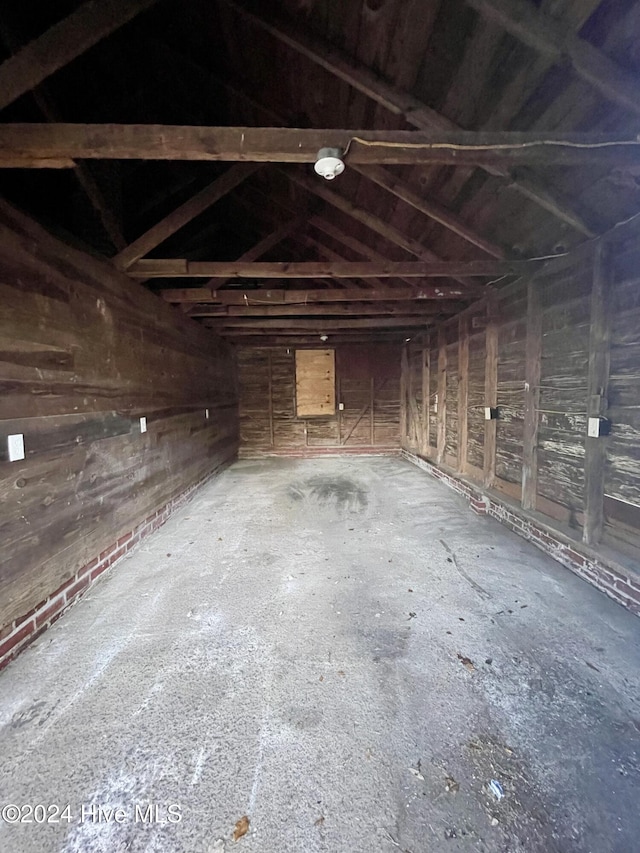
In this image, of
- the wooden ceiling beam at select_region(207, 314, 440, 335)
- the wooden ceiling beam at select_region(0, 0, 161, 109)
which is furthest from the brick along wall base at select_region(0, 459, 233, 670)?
the wooden ceiling beam at select_region(207, 314, 440, 335)

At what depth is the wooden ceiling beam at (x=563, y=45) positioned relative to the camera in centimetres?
142

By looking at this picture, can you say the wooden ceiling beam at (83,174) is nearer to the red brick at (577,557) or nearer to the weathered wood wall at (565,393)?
the weathered wood wall at (565,393)

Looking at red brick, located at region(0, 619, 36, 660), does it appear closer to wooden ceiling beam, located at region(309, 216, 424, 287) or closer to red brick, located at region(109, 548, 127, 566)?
red brick, located at region(109, 548, 127, 566)

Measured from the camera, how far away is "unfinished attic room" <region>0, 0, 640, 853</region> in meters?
1.19

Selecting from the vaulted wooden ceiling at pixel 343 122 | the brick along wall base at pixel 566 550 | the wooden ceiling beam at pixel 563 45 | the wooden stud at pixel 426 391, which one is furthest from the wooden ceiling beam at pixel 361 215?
the wooden stud at pixel 426 391

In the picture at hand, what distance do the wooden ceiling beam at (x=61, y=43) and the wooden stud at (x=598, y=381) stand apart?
313cm

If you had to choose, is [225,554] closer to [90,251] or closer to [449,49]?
[90,251]

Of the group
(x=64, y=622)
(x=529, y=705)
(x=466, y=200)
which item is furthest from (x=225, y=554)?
(x=466, y=200)

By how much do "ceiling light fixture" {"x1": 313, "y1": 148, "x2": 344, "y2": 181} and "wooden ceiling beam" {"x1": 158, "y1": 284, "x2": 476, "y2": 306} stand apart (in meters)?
2.18

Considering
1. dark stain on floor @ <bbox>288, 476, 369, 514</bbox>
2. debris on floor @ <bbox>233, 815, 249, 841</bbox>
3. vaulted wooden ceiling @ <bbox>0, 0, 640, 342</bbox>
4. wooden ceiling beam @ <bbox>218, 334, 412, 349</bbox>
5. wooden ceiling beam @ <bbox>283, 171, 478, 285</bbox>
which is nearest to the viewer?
debris on floor @ <bbox>233, 815, 249, 841</bbox>

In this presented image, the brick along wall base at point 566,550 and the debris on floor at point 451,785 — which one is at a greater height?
the brick along wall base at point 566,550

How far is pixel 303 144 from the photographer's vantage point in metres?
1.72

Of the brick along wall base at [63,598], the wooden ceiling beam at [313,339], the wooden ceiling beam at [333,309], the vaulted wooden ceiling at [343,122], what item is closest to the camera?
the vaulted wooden ceiling at [343,122]

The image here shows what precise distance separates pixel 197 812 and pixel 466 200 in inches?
149
